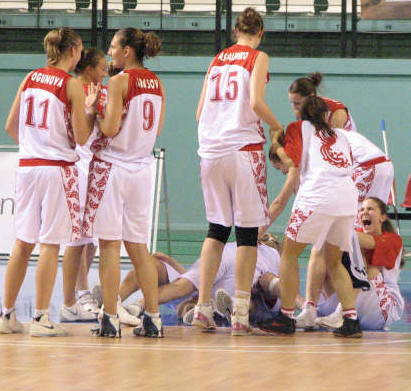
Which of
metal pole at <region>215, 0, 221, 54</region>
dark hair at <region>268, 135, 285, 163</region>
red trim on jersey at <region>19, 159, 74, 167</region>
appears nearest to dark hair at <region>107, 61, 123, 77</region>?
red trim on jersey at <region>19, 159, 74, 167</region>

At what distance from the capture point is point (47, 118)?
4.60 m

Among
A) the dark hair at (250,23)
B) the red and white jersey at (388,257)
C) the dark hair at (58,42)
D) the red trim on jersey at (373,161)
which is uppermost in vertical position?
the dark hair at (250,23)

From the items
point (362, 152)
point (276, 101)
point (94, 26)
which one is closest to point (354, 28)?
point (276, 101)

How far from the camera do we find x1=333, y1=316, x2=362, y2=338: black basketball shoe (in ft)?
15.6

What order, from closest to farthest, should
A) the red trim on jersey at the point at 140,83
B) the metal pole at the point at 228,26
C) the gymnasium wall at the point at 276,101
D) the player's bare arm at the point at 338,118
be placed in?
the red trim on jersey at the point at 140,83 < the player's bare arm at the point at 338,118 < the metal pole at the point at 228,26 < the gymnasium wall at the point at 276,101

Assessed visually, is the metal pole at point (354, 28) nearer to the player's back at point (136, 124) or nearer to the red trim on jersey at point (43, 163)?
the player's back at point (136, 124)

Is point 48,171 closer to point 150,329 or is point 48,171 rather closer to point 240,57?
point 150,329

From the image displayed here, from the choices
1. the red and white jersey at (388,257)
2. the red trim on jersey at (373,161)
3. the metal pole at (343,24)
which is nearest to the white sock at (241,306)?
the red and white jersey at (388,257)

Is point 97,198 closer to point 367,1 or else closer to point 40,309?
point 40,309

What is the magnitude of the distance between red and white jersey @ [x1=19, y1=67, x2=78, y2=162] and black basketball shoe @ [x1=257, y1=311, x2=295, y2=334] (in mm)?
1257

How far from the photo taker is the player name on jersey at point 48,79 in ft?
15.1

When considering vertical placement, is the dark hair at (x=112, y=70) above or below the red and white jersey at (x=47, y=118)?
above

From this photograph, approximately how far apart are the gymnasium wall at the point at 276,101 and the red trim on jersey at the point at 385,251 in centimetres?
665

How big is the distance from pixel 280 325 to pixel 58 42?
1.75 metres
